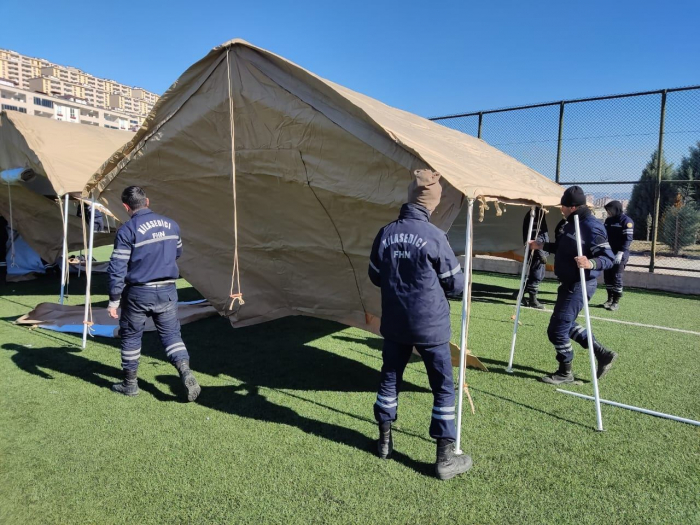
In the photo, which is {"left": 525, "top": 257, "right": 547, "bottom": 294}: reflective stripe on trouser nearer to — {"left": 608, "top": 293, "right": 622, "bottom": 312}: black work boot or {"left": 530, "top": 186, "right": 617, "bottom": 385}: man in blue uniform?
{"left": 608, "top": 293, "right": 622, "bottom": 312}: black work boot

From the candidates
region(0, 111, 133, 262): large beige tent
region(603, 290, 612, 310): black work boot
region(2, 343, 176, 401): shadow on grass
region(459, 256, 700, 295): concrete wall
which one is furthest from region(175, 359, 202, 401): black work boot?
region(459, 256, 700, 295): concrete wall

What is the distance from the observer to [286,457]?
3352 millimetres

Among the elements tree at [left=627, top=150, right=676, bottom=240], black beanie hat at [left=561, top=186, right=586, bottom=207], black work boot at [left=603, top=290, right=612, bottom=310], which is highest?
tree at [left=627, top=150, right=676, bottom=240]

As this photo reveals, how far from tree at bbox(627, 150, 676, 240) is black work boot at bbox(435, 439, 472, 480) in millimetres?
9186

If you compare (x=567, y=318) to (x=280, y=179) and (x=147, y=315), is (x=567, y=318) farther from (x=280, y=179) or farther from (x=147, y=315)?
(x=147, y=315)

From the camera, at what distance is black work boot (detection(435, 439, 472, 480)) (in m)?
3.10

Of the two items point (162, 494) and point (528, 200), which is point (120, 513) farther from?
point (528, 200)

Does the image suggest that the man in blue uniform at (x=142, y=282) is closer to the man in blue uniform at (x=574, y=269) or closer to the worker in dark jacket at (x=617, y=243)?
the man in blue uniform at (x=574, y=269)

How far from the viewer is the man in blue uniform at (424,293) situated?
3.07 meters

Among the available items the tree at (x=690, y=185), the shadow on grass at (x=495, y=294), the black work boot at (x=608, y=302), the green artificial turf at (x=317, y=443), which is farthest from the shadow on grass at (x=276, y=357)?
the tree at (x=690, y=185)

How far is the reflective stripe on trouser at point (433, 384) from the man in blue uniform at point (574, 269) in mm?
1924

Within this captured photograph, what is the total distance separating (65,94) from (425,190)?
419 ft

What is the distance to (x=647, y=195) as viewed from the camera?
1470 centimetres

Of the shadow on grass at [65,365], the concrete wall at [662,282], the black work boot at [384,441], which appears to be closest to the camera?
the black work boot at [384,441]
